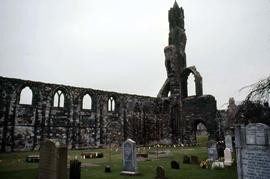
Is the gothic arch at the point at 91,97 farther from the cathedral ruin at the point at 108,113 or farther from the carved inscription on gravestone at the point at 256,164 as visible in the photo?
the carved inscription on gravestone at the point at 256,164

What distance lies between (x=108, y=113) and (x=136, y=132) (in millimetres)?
4050

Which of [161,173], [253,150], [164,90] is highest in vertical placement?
[164,90]

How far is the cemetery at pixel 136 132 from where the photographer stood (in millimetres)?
7393

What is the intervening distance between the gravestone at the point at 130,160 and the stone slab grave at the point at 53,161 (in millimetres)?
3677

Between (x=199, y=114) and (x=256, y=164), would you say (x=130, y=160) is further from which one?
(x=199, y=114)

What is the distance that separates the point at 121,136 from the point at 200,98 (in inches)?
400

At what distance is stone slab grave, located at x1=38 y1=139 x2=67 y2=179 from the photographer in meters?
6.76

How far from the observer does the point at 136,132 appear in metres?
29.0

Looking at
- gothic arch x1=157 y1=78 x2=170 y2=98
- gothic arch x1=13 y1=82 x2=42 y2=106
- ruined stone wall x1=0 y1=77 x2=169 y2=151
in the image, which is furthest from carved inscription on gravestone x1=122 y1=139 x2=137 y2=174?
gothic arch x1=157 y1=78 x2=170 y2=98

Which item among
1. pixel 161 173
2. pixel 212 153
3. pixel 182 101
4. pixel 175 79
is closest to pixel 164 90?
pixel 175 79

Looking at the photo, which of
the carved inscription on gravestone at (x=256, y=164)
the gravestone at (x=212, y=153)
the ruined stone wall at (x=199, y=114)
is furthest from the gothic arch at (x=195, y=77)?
the carved inscription on gravestone at (x=256, y=164)

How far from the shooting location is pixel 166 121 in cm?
3183

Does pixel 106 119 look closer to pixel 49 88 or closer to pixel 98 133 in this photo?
pixel 98 133

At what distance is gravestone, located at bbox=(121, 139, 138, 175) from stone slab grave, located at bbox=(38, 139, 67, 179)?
368 centimetres
